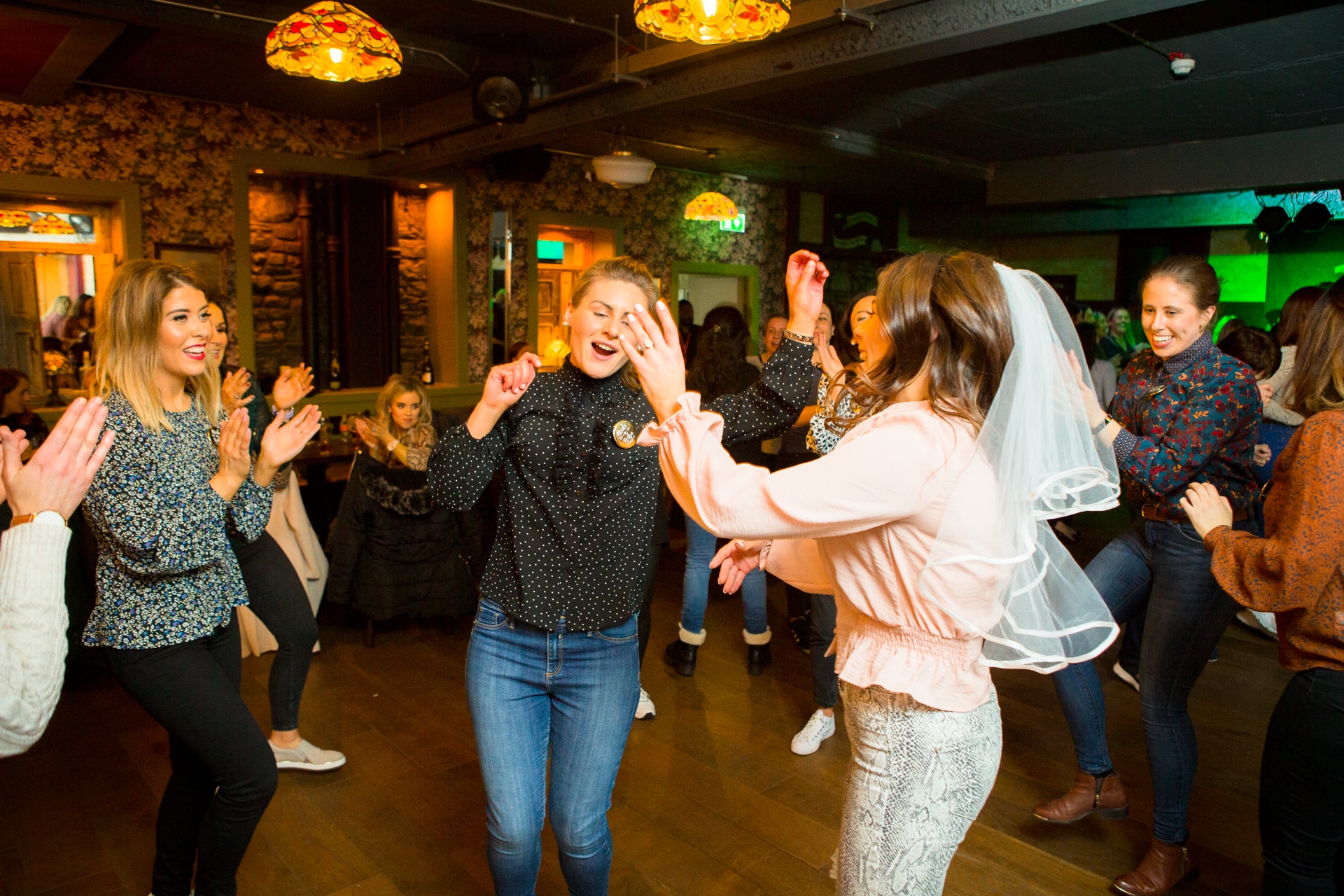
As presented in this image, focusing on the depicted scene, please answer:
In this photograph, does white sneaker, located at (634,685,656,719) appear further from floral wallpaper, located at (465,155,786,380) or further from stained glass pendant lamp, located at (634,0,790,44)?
floral wallpaper, located at (465,155,786,380)

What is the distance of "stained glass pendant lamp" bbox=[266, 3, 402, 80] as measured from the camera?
328cm

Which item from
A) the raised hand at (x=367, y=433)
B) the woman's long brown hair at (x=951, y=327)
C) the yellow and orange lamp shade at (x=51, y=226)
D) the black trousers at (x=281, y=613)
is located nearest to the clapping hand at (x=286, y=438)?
the black trousers at (x=281, y=613)

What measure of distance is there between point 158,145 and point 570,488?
622cm

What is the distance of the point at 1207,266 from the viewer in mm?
2498

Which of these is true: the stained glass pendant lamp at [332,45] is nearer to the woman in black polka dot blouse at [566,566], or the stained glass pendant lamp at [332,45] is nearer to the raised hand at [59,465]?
the woman in black polka dot blouse at [566,566]

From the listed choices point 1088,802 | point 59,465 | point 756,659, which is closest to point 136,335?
point 59,465

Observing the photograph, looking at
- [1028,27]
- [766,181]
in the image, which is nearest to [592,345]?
[1028,27]

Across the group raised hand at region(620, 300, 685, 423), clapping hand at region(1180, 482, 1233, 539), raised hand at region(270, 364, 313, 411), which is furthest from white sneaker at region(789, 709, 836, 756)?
raised hand at region(620, 300, 685, 423)

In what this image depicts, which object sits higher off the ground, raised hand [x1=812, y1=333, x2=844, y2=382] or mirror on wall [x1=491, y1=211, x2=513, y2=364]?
mirror on wall [x1=491, y1=211, x2=513, y2=364]

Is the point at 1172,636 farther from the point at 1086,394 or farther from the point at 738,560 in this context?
the point at 738,560

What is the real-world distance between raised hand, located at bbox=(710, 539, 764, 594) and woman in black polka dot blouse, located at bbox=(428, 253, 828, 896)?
0.24 metres

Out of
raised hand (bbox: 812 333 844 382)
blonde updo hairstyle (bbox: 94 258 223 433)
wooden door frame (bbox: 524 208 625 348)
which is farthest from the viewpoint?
wooden door frame (bbox: 524 208 625 348)

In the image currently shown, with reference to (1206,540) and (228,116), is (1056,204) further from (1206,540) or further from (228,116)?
(1206,540)

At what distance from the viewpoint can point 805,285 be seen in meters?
1.51
